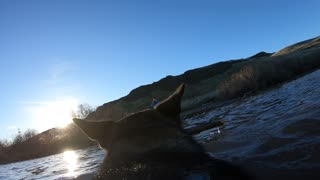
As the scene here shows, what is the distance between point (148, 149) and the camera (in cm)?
364

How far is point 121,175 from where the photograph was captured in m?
3.64

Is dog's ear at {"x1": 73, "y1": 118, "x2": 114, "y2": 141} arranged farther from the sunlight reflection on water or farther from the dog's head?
the sunlight reflection on water

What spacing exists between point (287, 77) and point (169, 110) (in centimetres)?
3088

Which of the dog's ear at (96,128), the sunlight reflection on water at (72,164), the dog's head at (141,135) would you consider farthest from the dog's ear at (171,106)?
the sunlight reflection on water at (72,164)

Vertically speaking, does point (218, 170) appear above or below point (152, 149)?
below

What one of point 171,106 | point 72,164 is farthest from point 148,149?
point 72,164

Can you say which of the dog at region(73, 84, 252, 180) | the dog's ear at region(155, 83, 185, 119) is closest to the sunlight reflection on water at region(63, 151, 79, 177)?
the dog at region(73, 84, 252, 180)

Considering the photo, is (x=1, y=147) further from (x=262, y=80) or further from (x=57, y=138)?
(x=262, y=80)

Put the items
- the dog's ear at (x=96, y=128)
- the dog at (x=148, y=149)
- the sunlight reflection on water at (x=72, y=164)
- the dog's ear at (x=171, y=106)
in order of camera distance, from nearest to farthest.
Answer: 1. the dog's ear at (x=96, y=128)
2. the dog at (x=148, y=149)
3. the dog's ear at (x=171, y=106)
4. the sunlight reflection on water at (x=72, y=164)

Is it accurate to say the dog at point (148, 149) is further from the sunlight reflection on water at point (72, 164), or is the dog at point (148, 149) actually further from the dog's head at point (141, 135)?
the sunlight reflection on water at point (72, 164)

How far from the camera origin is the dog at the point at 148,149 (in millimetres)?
3572

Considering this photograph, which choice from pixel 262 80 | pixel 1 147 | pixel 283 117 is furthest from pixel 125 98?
pixel 283 117

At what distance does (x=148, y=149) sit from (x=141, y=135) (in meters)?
0.16

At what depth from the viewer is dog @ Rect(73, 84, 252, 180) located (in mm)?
3572
